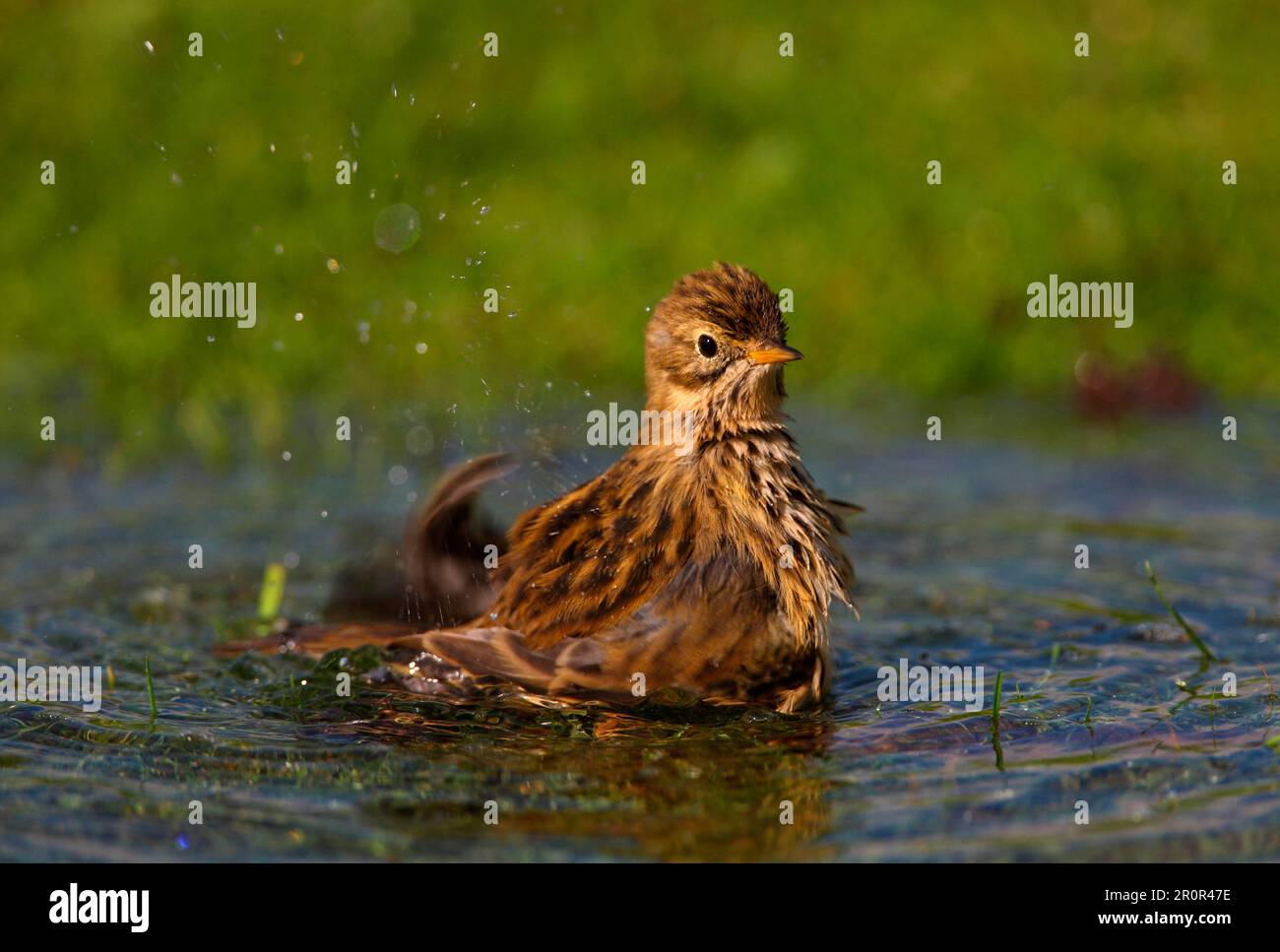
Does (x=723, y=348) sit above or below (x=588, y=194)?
below

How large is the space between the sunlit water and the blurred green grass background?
160 cm

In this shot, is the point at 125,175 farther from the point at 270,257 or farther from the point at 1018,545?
the point at 1018,545

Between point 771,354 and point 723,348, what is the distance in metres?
0.18

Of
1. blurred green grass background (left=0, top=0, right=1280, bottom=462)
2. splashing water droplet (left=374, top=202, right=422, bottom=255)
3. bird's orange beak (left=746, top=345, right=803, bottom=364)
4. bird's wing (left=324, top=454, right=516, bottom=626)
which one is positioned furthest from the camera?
splashing water droplet (left=374, top=202, right=422, bottom=255)

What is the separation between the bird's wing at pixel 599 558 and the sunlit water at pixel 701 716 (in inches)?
13.8

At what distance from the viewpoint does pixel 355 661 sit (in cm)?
644

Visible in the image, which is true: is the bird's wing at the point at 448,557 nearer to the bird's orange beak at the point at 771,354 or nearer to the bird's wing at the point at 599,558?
the bird's wing at the point at 599,558

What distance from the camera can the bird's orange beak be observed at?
20.2 feet

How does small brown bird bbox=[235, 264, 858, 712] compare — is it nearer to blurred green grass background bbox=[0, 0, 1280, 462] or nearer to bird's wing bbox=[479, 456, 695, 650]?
bird's wing bbox=[479, 456, 695, 650]

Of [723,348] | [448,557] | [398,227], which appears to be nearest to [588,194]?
[398,227]

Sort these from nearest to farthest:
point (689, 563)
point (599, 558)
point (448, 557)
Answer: point (689, 563)
point (599, 558)
point (448, 557)

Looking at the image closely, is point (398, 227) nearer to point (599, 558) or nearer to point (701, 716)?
point (599, 558)

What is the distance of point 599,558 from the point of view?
241 inches

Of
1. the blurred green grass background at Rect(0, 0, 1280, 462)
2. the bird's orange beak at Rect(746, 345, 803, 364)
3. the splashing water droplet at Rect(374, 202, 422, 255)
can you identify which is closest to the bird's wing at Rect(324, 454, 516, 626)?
the bird's orange beak at Rect(746, 345, 803, 364)
